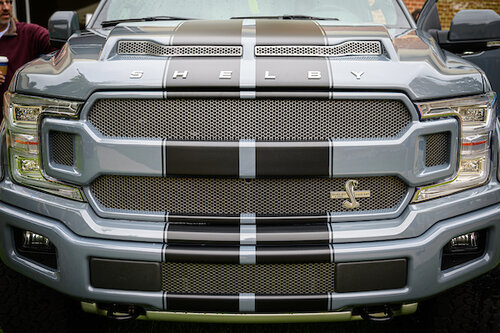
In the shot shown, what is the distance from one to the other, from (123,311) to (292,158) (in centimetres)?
89

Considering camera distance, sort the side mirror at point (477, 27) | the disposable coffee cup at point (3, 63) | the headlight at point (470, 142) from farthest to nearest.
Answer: the disposable coffee cup at point (3, 63) < the side mirror at point (477, 27) < the headlight at point (470, 142)

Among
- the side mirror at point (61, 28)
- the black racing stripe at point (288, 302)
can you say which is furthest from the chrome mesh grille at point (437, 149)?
the side mirror at point (61, 28)

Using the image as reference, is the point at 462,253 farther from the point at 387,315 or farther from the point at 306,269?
the point at 306,269

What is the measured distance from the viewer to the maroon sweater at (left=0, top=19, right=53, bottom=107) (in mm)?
4055

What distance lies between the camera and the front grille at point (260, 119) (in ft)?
5.66

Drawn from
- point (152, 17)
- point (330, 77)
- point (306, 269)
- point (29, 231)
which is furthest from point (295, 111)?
point (152, 17)

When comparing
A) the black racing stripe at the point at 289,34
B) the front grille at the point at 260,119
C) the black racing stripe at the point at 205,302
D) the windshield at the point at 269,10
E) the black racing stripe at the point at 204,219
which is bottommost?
the black racing stripe at the point at 205,302

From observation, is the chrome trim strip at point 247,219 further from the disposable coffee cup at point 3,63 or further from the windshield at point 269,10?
the disposable coffee cup at point 3,63

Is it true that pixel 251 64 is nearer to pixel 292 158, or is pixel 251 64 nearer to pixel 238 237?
pixel 292 158

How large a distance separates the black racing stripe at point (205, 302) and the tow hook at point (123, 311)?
0.51 feet

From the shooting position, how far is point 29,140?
1852 mm

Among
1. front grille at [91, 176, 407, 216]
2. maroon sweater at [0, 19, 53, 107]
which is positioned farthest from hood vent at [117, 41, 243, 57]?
maroon sweater at [0, 19, 53, 107]

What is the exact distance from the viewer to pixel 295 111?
5.66 ft

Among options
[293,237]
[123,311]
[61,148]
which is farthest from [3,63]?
[293,237]
